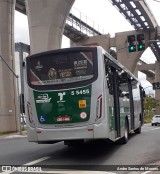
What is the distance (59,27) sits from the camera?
34.7m

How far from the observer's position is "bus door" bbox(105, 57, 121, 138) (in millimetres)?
12266

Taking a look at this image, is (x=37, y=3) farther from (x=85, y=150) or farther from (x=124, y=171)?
(x=124, y=171)

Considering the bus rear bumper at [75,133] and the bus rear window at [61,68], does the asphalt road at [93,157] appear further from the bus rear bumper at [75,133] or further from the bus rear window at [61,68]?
the bus rear window at [61,68]

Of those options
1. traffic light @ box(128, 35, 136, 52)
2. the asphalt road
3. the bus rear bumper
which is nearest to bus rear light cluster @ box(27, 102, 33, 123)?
the bus rear bumper

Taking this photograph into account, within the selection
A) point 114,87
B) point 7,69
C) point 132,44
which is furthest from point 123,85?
point 7,69

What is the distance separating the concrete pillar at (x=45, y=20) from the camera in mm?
33500

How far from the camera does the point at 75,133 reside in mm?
11203

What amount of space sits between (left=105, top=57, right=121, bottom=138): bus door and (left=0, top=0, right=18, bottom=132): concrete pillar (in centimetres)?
2349

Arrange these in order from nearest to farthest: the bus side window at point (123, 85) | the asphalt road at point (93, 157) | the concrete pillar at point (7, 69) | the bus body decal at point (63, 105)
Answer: the asphalt road at point (93, 157)
the bus body decal at point (63, 105)
the bus side window at point (123, 85)
the concrete pillar at point (7, 69)

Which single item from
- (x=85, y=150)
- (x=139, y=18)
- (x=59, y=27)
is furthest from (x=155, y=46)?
(x=85, y=150)

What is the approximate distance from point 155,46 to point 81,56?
59476 millimetres

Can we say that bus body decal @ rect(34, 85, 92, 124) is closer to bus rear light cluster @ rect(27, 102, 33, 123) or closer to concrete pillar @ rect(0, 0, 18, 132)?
bus rear light cluster @ rect(27, 102, 33, 123)

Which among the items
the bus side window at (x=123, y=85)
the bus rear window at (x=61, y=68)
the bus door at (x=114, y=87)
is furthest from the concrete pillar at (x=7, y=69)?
the bus rear window at (x=61, y=68)

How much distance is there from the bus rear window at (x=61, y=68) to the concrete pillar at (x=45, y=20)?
22.3 metres
